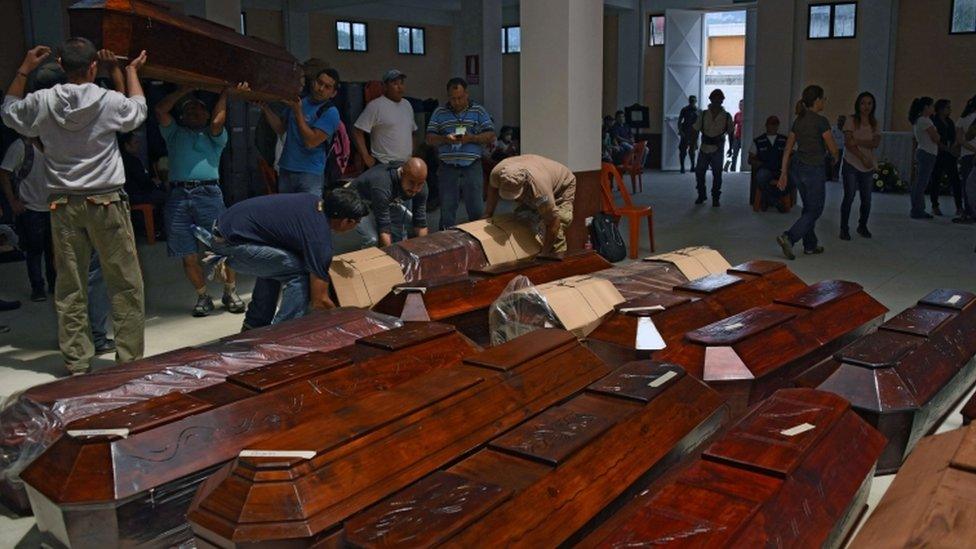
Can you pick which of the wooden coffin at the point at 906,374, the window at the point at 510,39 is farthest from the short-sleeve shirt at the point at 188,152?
the window at the point at 510,39

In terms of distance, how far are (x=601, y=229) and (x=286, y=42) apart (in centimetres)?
1184

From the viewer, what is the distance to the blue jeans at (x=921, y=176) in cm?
888

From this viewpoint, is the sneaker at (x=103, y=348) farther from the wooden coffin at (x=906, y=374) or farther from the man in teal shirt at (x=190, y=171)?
the wooden coffin at (x=906, y=374)

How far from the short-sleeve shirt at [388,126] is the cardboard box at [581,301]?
110 inches

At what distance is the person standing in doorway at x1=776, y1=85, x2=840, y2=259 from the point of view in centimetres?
664

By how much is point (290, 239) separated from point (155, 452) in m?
1.88

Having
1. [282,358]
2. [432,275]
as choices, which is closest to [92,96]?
[282,358]

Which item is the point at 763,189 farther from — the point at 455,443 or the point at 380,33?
the point at 380,33

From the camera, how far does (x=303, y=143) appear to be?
5.29m

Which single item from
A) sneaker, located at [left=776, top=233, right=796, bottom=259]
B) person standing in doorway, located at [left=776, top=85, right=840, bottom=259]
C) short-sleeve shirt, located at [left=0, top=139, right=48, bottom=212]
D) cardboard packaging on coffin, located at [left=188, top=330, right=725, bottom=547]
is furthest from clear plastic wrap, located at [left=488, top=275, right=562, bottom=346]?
person standing in doorway, located at [left=776, top=85, right=840, bottom=259]

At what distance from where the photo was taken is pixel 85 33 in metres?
3.71

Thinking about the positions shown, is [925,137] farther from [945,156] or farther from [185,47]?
[185,47]

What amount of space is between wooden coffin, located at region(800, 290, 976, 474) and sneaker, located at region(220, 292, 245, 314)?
11.7 ft

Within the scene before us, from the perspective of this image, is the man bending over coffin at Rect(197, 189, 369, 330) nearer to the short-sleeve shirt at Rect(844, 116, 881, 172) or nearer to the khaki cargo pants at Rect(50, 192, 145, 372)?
the khaki cargo pants at Rect(50, 192, 145, 372)
